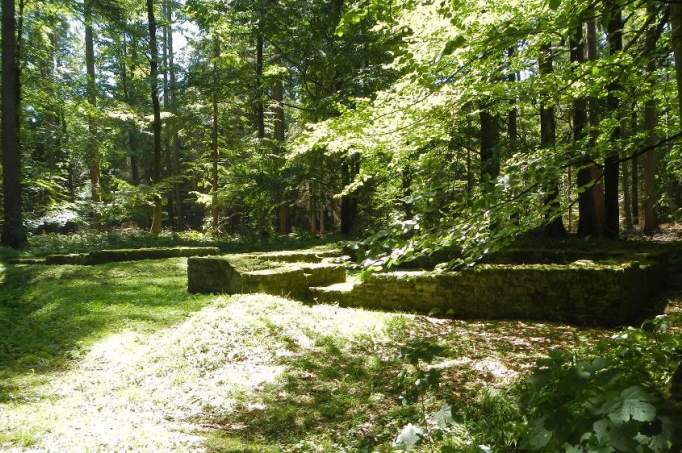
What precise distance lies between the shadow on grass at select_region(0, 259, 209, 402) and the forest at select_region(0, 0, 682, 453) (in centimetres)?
6

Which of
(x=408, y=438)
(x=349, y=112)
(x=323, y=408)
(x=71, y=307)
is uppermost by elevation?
(x=349, y=112)

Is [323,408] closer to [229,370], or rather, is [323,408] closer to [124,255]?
[229,370]

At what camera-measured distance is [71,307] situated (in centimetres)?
901

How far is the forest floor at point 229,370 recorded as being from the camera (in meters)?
4.38

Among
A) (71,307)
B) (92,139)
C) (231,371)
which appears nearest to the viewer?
(231,371)

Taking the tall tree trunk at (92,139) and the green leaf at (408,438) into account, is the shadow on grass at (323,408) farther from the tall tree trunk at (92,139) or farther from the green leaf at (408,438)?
the tall tree trunk at (92,139)

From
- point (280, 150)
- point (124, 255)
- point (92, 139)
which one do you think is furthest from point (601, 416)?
point (92, 139)

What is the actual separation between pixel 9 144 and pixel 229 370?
14042 millimetres

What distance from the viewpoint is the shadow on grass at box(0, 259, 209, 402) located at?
22.1 ft

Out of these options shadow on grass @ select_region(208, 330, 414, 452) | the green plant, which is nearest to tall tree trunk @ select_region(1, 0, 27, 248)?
shadow on grass @ select_region(208, 330, 414, 452)

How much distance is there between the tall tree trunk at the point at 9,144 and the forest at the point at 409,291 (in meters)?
0.08

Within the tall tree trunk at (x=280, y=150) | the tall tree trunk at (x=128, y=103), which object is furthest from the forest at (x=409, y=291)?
the tall tree trunk at (x=128, y=103)

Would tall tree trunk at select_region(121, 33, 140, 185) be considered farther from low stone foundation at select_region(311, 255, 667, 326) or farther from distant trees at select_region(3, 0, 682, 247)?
low stone foundation at select_region(311, 255, 667, 326)

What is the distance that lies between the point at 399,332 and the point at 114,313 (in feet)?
17.5
